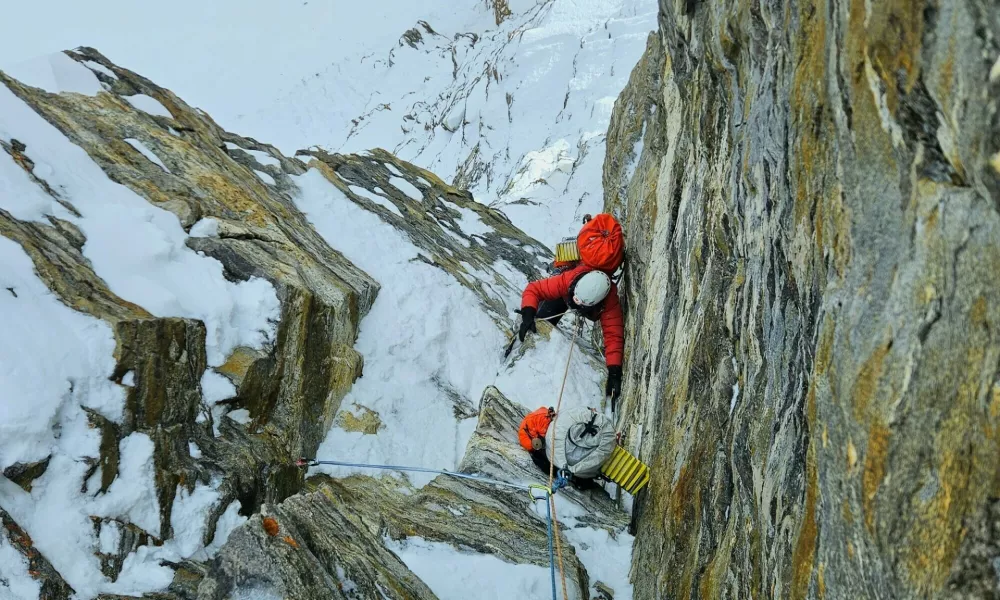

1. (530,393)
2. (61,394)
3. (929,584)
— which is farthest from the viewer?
(530,393)

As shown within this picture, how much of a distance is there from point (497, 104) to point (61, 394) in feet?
128

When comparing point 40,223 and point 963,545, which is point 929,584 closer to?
point 963,545

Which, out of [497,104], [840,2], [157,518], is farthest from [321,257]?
[497,104]

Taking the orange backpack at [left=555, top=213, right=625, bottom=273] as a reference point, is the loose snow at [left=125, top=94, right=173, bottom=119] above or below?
above

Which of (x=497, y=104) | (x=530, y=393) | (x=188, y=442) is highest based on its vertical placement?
(x=497, y=104)

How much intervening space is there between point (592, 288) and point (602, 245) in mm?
715

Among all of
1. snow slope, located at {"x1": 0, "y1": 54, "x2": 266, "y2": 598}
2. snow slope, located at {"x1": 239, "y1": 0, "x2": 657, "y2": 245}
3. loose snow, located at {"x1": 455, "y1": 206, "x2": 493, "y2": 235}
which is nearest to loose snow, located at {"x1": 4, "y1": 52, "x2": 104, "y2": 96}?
snow slope, located at {"x1": 0, "y1": 54, "x2": 266, "y2": 598}

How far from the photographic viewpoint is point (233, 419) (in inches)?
278

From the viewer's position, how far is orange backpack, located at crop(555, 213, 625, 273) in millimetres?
9141

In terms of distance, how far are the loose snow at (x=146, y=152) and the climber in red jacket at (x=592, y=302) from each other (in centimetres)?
626

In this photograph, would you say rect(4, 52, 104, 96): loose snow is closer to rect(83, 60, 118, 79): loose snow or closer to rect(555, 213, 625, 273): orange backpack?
rect(83, 60, 118, 79): loose snow

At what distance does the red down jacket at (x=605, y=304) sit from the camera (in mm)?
9023

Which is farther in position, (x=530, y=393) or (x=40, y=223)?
(x=530, y=393)

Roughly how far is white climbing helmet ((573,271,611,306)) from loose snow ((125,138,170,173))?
6.82 metres
